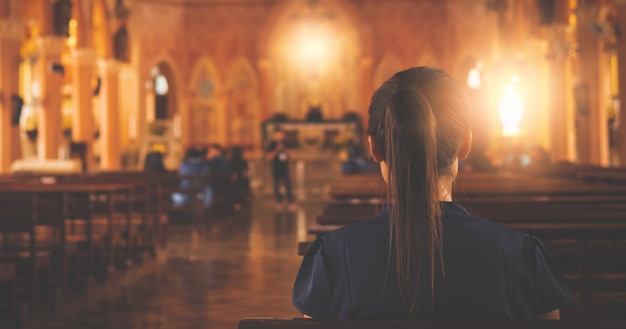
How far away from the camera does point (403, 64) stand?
101 feet

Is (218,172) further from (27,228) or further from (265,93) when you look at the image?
(265,93)

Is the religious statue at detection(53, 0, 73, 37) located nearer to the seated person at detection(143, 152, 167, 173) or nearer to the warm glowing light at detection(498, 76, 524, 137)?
the seated person at detection(143, 152, 167, 173)

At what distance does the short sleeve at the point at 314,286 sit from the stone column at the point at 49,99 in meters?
19.1

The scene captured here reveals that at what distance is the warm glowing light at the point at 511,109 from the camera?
1822cm

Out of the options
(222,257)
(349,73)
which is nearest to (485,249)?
(222,257)

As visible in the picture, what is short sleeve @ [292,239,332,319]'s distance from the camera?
212cm

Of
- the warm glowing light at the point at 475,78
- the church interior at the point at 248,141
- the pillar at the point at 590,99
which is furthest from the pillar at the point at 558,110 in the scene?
the warm glowing light at the point at 475,78

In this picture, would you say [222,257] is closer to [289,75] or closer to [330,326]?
[330,326]

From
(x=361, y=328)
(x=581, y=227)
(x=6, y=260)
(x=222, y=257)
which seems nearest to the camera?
(x=361, y=328)

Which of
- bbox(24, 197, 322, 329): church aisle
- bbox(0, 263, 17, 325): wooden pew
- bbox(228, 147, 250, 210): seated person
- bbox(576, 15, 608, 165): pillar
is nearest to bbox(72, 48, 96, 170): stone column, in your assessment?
bbox(228, 147, 250, 210): seated person

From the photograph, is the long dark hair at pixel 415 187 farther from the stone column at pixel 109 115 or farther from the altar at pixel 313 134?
the altar at pixel 313 134

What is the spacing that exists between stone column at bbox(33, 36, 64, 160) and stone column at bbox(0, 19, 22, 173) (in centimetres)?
179

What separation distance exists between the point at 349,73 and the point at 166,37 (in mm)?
6191

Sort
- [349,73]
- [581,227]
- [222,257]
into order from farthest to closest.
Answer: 1. [349,73]
2. [222,257]
3. [581,227]
